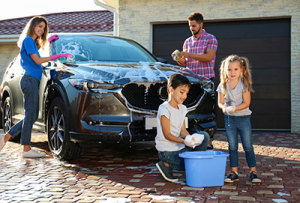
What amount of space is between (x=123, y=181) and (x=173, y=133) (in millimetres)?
722

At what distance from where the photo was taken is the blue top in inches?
203

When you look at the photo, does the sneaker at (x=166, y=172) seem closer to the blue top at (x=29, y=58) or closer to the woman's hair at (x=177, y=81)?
the woman's hair at (x=177, y=81)

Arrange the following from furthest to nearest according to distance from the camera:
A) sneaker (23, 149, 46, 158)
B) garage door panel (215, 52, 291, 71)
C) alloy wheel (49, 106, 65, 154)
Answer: garage door panel (215, 52, 291, 71), sneaker (23, 149, 46, 158), alloy wheel (49, 106, 65, 154)

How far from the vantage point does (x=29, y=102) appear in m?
5.22

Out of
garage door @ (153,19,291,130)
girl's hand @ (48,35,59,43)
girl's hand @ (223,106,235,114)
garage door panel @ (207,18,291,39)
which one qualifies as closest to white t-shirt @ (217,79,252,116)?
girl's hand @ (223,106,235,114)

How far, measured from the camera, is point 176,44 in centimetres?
913

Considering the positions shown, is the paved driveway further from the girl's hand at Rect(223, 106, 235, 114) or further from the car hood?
the car hood

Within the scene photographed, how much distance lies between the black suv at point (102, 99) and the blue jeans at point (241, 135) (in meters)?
0.83

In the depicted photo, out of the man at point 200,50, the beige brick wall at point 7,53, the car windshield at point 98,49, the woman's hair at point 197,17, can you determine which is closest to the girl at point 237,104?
the man at point 200,50

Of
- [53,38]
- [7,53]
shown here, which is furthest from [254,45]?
[7,53]

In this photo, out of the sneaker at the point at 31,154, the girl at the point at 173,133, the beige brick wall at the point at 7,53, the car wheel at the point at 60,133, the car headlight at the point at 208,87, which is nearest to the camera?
the girl at the point at 173,133

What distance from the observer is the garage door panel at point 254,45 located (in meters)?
8.59

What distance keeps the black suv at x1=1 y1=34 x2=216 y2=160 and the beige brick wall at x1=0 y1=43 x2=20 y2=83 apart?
728 centimetres

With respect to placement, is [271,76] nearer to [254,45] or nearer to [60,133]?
[254,45]
